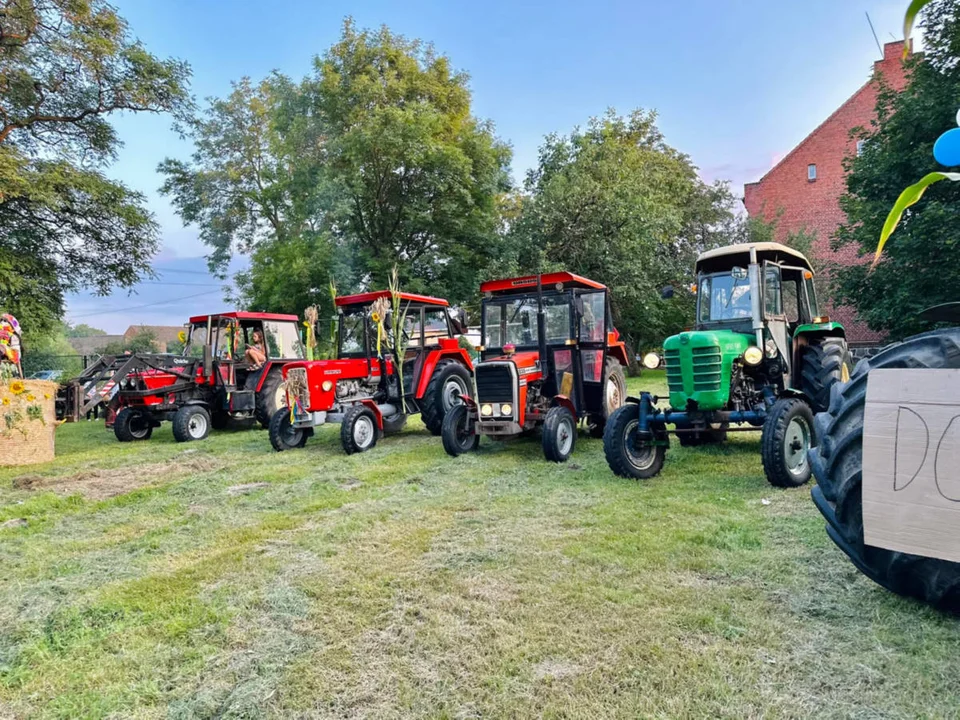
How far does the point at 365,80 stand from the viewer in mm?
18203

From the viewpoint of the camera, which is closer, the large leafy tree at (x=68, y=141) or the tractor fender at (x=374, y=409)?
the tractor fender at (x=374, y=409)

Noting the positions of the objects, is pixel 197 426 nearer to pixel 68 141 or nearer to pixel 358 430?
pixel 358 430

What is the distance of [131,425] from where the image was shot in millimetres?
10141

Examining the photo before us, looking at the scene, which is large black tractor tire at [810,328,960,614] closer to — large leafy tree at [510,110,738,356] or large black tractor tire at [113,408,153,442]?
large black tractor tire at [113,408,153,442]

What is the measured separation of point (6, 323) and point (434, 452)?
19.5 ft

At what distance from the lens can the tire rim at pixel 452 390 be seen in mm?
8502

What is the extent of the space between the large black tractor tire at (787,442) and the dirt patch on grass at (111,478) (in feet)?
18.3

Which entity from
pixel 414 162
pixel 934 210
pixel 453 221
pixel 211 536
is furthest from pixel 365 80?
pixel 211 536

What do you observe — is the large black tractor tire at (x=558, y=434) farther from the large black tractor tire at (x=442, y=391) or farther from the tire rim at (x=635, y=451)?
the large black tractor tire at (x=442, y=391)

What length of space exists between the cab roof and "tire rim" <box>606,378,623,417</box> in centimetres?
173

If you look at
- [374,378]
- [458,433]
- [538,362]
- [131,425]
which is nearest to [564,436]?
[538,362]

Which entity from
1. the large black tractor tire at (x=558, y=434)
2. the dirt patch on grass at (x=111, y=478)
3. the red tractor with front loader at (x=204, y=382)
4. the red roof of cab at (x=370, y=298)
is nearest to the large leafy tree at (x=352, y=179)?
the red tractor with front loader at (x=204, y=382)

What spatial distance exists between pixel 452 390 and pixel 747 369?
4.07m

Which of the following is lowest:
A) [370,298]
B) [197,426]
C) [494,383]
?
[197,426]
